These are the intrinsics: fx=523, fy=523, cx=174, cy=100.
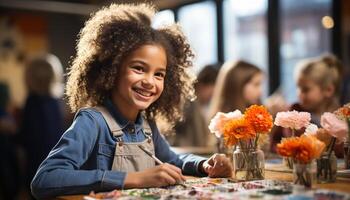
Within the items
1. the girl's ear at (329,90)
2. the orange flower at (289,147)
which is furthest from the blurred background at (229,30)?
the orange flower at (289,147)

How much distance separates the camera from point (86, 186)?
1.40 meters

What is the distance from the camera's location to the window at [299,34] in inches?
184

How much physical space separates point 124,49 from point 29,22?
534 centimetres

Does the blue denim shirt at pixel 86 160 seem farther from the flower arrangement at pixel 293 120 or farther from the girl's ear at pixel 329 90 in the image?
the girl's ear at pixel 329 90

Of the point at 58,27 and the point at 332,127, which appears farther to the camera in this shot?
the point at 58,27

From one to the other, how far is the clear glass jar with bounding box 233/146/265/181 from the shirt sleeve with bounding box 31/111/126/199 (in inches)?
14.2

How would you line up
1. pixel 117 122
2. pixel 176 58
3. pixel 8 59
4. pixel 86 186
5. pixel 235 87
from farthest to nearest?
pixel 8 59 → pixel 235 87 → pixel 176 58 → pixel 117 122 → pixel 86 186

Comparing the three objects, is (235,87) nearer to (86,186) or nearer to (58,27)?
(86,186)

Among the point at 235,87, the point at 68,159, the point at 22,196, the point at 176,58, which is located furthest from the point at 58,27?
the point at 68,159

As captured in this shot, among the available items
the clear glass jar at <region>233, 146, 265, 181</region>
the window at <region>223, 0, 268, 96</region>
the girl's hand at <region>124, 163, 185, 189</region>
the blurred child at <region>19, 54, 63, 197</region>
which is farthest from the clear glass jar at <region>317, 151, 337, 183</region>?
the window at <region>223, 0, 268, 96</region>

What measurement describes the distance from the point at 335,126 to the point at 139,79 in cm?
64

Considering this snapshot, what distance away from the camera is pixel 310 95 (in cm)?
308

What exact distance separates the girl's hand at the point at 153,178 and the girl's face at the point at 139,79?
0.39 metres

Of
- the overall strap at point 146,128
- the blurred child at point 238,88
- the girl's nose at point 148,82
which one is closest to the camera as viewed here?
the girl's nose at point 148,82
